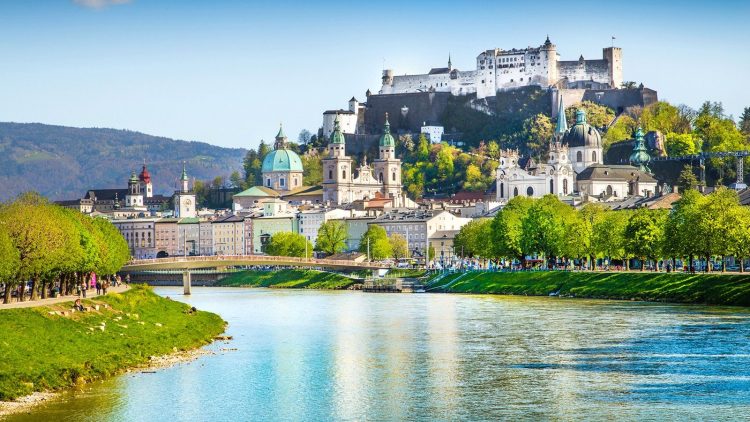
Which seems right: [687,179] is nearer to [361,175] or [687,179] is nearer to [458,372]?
[361,175]

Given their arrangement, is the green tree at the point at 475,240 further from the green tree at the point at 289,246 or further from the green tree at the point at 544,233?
the green tree at the point at 289,246

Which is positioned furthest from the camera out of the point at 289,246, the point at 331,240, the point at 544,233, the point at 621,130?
the point at 621,130

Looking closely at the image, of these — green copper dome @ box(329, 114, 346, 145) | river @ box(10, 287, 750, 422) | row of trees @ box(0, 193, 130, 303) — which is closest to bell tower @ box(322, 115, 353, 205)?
green copper dome @ box(329, 114, 346, 145)

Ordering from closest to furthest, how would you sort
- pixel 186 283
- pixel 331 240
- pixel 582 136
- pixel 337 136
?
1. pixel 186 283
2. pixel 331 240
3. pixel 582 136
4. pixel 337 136

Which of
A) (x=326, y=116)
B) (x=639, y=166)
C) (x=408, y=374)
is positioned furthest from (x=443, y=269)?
(x=326, y=116)

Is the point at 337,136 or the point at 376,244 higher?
the point at 337,136

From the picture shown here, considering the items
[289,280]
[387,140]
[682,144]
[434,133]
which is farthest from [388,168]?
[289,280]

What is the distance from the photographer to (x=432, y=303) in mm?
79438

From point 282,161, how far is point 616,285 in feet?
374

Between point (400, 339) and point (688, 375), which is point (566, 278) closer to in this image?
point (400, 339)

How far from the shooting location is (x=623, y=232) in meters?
83.9

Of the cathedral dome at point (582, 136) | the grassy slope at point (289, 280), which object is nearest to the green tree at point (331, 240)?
the grassy slope at point (289, 280)

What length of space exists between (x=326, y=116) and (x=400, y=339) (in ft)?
447

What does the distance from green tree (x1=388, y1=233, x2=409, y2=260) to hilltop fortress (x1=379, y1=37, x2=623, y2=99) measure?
4349 centimetres
